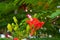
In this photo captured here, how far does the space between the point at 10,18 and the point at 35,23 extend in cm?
61

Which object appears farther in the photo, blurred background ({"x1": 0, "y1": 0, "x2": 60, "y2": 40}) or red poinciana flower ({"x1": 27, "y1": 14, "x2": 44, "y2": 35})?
blurred background ({"x1": 0, "y1": 0, "x2": 60, "y2": 40})

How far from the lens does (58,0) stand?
1541mm

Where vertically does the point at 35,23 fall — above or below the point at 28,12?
below

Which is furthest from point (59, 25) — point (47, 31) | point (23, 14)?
point (23, 14)

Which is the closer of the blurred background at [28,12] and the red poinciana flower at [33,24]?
the red poinciana flower at [33,24]

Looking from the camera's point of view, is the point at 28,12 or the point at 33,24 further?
the point at 28,12

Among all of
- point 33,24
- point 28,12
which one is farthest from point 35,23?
point 28,12

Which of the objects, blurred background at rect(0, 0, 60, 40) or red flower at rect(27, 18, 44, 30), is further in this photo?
blurred background at rect(0, 0, 60, 40)

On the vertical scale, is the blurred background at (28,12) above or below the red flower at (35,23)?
above

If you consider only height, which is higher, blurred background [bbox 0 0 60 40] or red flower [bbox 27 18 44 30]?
blurred background [bbox 0 0 60 40]

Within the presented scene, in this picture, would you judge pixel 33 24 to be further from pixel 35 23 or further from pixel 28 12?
pixel 28 12

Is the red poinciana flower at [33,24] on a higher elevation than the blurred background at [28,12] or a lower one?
lower

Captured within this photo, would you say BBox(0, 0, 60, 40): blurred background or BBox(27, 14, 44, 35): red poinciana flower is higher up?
BBox(0, 0, 60, 40): blurred background

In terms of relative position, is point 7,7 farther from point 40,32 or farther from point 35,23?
point 40,32
